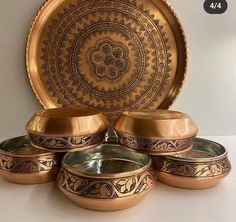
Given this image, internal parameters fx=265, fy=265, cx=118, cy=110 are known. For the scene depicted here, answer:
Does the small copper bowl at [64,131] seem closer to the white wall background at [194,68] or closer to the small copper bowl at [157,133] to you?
the small copper bowl at [157,133]

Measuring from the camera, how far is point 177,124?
0.56 metres

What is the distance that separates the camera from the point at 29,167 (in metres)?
0.58

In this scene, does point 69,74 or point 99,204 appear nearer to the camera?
point 99,204

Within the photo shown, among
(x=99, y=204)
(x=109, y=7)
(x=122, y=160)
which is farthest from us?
(x=109, y=7)

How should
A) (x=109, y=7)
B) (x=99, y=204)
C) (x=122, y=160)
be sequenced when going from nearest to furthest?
1. (x=99, y=204)
2. (x=122, y=160)
3. (x=109, y=7)

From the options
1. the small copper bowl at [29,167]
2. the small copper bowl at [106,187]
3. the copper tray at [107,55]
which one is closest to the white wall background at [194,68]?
the copper tray at [107,55]

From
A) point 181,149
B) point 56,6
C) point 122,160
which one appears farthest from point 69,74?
point 181,149

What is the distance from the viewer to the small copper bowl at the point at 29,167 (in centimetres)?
58

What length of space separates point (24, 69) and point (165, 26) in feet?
1.52

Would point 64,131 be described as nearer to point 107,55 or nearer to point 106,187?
point 106,187

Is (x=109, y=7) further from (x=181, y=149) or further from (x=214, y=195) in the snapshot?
(x=214, y=195)

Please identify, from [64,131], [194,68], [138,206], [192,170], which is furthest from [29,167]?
[194,68]

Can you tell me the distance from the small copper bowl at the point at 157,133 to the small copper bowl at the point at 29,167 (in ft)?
0.56

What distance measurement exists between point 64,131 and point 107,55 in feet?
1.18
